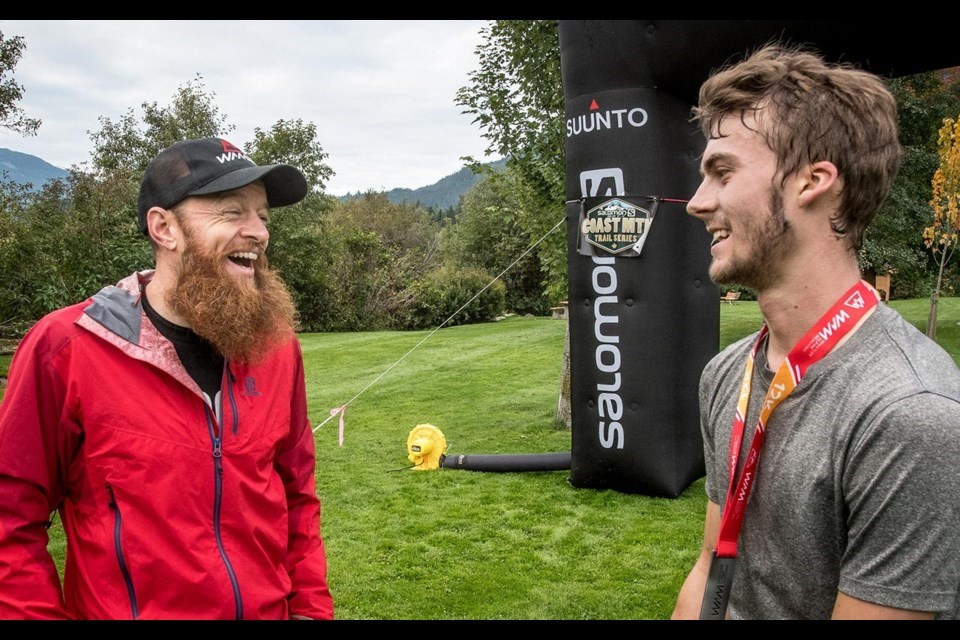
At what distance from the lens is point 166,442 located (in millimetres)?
1820

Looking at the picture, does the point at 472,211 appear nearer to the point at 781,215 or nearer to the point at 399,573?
the point at 399,573

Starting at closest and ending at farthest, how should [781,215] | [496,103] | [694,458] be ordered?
1. [781,215]
2. [694,458]
3. [496,103]

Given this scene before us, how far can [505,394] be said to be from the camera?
10.1m

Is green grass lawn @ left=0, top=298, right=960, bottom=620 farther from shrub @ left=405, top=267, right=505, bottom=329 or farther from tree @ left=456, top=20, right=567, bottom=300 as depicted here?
shrub @ left=405, top=267, right=505, bottom=329

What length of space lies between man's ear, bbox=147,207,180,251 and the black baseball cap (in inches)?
0.8

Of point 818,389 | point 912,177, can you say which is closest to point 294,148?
point 912,177

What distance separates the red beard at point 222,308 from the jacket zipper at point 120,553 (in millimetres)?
478

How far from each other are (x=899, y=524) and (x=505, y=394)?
29.0 ft

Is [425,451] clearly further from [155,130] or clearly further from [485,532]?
[155,130]

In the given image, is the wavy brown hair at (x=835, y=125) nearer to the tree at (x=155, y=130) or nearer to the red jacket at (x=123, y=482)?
the red jacket at (x=123, y=482)

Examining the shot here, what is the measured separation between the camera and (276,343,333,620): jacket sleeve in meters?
2.11

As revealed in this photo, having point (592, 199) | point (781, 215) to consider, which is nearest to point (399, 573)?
point (592, 199)

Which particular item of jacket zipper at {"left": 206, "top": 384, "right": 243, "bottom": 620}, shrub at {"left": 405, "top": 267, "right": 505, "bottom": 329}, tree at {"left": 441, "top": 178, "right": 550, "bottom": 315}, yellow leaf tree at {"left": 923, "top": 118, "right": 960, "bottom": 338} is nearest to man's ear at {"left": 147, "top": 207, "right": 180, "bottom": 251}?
jacket zipper at {"left": 206, "top": 384, "right": 243, "bottom": 620}
